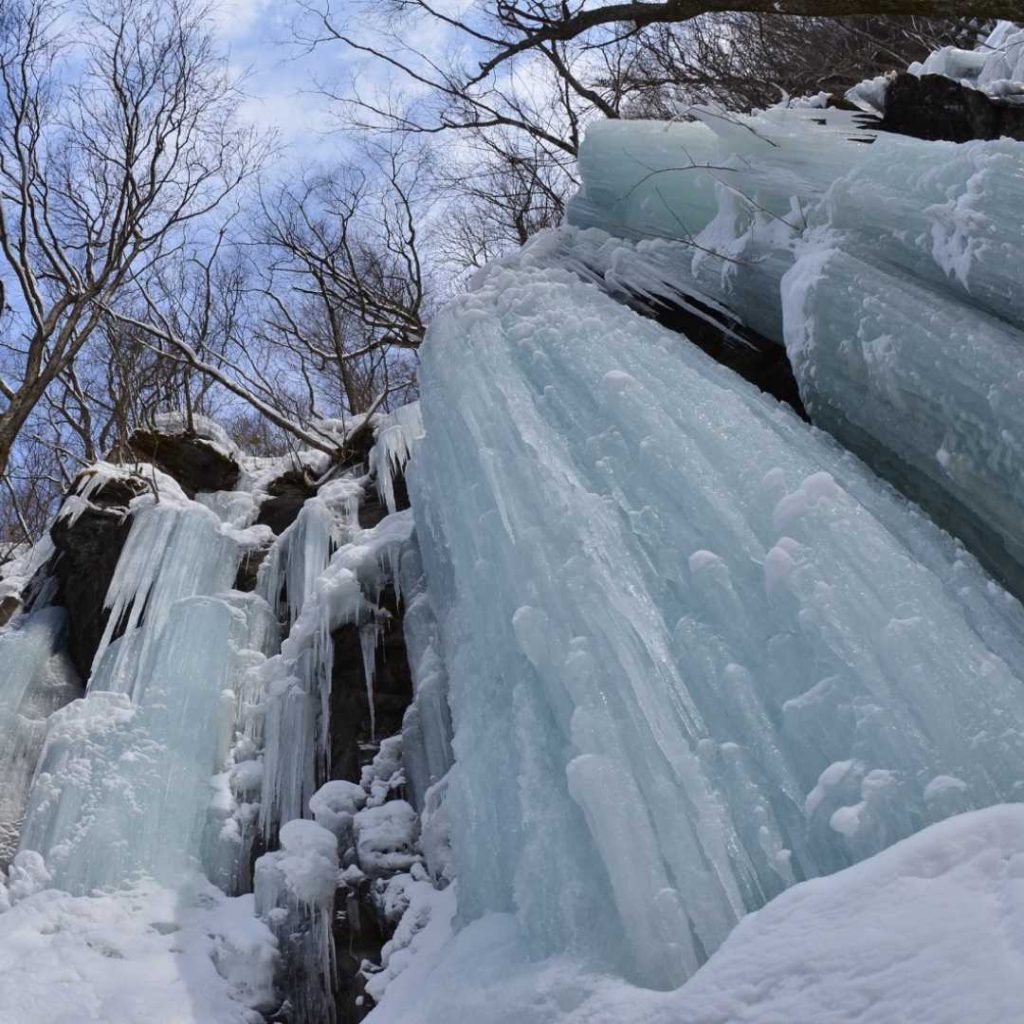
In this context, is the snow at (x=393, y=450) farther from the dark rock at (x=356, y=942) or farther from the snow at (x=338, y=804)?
the dark rock at (x=356, y=942)

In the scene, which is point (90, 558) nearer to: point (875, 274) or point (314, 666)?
point (314, 666)

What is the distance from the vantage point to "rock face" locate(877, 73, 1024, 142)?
14.6 feet

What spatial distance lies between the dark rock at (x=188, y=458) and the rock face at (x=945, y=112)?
4.75m

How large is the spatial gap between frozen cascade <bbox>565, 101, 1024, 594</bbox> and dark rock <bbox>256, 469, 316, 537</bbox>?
285 cm

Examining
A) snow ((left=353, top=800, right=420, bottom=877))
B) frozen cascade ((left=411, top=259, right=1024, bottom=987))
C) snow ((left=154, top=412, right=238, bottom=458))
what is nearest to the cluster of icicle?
snow ((left=353, top=800, right=420, bottom=877))

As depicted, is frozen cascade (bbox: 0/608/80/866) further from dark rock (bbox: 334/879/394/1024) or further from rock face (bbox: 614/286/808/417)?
rock face (bbox: 614/286/808/417)

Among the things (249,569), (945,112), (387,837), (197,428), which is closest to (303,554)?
(249,569)

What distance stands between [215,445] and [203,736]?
133 inches

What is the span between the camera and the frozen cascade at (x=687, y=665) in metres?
2.01

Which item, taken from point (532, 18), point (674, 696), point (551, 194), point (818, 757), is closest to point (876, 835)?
point (818, 757)

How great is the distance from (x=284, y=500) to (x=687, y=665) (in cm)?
466

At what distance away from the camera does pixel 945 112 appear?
15.1ft

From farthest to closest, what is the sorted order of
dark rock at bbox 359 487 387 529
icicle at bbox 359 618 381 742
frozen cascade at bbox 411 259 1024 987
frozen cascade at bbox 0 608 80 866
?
dark rock at bbox 359 487 387 529 → frozen cascade at bbox 0 608 80 866 → icicle at bbox 359 618 381 742 → frozen cascade at bbox 411 259 1024 987

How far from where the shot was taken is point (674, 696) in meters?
2.38
